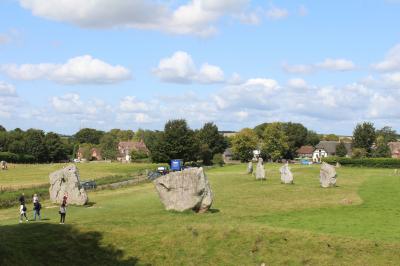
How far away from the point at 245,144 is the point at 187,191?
A: 405 ft

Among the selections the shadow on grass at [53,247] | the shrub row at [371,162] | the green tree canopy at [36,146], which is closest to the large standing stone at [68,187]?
the shadow on grass at [53,247]

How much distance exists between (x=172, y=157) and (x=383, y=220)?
93443 millimetres

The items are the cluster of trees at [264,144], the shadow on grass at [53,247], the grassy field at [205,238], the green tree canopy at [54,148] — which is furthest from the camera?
the green tree canopy at [54,148]

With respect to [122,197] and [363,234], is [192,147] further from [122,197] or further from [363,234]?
[363,234]

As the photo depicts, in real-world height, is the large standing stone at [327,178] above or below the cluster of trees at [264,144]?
below

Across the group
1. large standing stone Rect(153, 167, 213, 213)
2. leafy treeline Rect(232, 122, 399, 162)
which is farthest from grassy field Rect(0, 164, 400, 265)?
leafy treeline Rect(232, 122, 399, 162)

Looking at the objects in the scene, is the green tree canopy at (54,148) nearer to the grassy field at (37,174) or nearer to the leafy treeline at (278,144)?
the grassy field at (37,174)

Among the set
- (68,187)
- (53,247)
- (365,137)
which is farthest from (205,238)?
(365,137)

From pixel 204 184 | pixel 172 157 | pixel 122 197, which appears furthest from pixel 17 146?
pixel 204 184

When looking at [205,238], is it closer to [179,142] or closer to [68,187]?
[68,187]

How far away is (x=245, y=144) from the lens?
162 metres

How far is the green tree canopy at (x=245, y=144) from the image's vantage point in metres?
162

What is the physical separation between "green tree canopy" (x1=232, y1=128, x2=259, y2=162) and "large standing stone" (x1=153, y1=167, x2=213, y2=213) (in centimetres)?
12245

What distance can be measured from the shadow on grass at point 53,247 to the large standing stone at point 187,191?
9.97 metres
